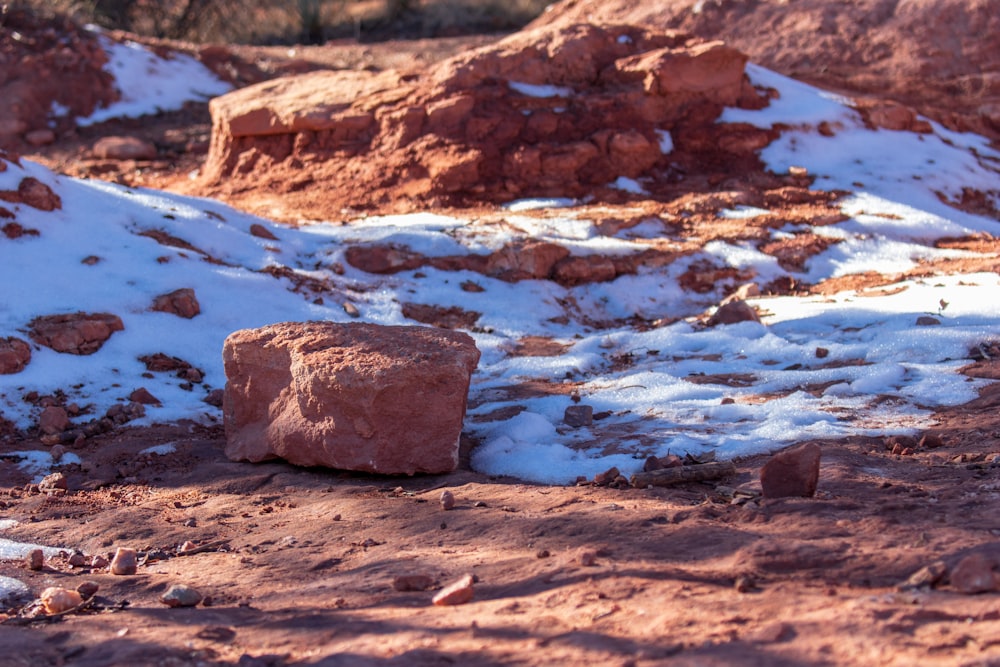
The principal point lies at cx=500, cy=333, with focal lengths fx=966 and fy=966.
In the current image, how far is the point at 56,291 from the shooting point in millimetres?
5840

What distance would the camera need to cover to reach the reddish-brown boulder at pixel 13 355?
200 inches

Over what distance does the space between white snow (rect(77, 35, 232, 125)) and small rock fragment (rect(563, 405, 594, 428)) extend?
11.3 meters

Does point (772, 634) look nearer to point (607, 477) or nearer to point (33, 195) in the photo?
point (607, 477)

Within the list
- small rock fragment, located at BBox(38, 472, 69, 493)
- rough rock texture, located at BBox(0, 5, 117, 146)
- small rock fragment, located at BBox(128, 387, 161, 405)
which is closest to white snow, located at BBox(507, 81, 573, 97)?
small rock fragment, located at BBox(128, 387, 161, 405)

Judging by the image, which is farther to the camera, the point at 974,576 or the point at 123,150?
the point at 123,150

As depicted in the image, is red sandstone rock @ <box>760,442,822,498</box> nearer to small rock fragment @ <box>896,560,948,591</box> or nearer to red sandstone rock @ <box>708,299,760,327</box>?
small rock fragment @ <box>896,560,948,591</box>

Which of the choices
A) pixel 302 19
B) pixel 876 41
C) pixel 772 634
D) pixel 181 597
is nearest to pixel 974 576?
pixel 772 634

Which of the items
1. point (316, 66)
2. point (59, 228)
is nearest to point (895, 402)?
point (59, 228)

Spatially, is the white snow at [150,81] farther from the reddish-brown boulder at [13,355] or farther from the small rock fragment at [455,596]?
the small rock fragment at [455,596]

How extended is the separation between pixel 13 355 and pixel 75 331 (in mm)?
410

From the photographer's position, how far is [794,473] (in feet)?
10.9

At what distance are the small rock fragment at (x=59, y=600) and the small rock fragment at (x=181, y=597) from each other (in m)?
0.25

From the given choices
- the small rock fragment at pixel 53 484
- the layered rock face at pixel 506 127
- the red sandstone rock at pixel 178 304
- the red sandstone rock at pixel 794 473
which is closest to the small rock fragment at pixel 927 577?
the red sandstone rock at pixel 794 473

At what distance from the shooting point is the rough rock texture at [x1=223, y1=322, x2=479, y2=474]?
13.5ft
